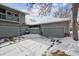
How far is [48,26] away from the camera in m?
3.89

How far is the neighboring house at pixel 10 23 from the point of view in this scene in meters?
3.95

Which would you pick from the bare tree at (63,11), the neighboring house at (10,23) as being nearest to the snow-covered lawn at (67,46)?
the bare tree at (63,11)

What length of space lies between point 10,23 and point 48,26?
107 cm

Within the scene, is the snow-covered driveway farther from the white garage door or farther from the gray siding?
the gray siding

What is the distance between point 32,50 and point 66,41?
87cm

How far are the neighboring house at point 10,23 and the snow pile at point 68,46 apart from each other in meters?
0.94

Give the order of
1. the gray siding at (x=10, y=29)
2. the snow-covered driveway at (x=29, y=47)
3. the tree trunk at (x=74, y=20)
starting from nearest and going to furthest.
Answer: the snow-covered driveway at (x=29, y=47)
the tree trunk at (x=74, y=20)
the gray siding at (x=10, y=29)

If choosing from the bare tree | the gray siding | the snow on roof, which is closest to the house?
the snow on roof

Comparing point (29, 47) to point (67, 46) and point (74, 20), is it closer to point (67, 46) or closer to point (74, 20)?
point (67, 46)

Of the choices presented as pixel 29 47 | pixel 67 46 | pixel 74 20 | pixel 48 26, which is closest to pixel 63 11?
pixel 74 20

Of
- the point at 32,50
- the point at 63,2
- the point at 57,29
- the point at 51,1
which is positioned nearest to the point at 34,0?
the point at 51,1

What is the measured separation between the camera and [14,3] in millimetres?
3697

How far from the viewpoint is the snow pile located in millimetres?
3495

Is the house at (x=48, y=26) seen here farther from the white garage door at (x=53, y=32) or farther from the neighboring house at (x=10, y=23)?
the neighboring house at (x=10, y=23)
